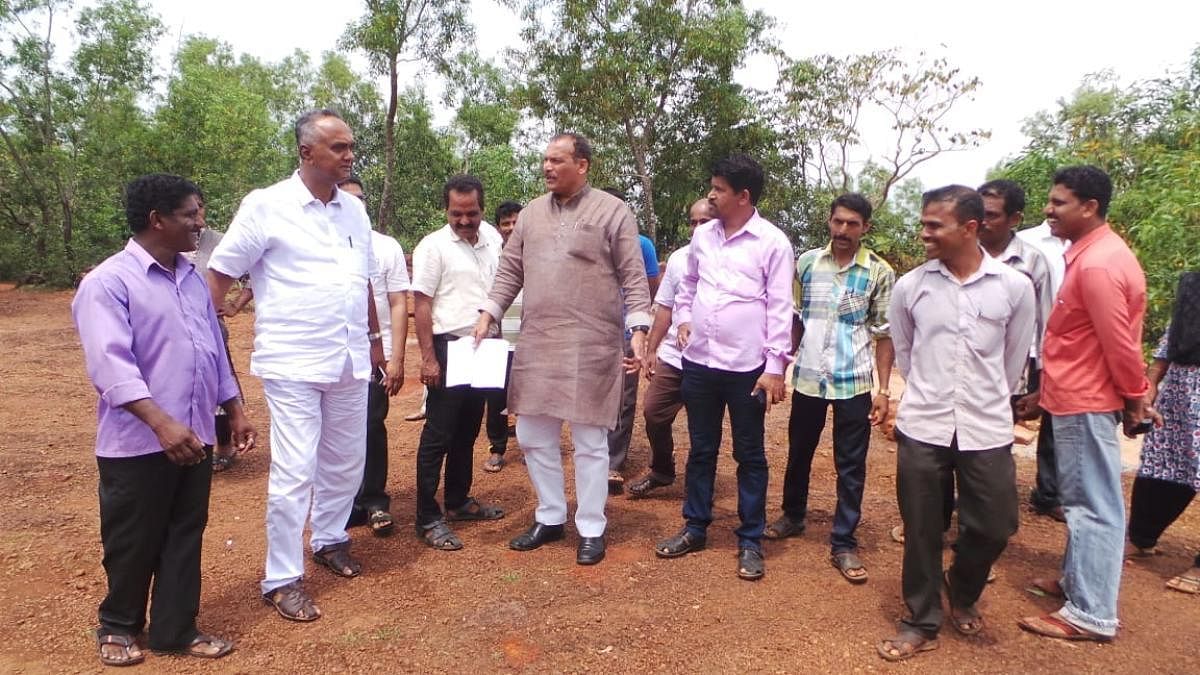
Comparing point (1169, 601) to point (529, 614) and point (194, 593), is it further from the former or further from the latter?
point (194, 593)

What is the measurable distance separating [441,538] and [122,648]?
1.43 m

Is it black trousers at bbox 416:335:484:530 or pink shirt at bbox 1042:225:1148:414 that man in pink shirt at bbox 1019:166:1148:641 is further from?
black trousers at bbox 416:335:484:530

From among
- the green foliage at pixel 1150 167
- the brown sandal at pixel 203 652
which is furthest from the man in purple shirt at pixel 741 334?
the green foliage at pixel 1150 167

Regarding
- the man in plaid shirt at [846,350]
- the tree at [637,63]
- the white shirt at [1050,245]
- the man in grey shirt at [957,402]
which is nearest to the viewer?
the man in grey shirt at [957,402]

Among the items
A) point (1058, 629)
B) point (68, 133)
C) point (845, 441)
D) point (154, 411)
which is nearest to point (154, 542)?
point (154, 411)

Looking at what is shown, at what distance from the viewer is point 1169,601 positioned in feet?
10.7

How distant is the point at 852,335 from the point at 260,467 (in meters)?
4.02

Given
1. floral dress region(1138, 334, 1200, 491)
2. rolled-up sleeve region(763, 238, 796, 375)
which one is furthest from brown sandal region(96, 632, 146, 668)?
floral dress region(1138, 334, 1200, 491)

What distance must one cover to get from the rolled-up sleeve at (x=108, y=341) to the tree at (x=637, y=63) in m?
13.5

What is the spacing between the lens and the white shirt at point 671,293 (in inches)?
157

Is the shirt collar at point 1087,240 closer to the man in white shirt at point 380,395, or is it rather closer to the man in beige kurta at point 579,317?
the man in beige kurta at point 579,317

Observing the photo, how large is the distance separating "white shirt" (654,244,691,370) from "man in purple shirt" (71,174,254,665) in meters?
2.13

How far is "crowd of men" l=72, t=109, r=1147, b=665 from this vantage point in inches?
104

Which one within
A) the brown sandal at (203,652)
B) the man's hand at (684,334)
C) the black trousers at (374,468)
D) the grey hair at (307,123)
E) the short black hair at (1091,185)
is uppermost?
the grey hair at (307,123)
